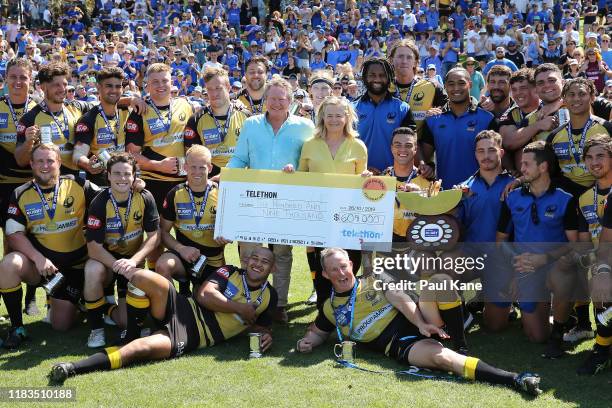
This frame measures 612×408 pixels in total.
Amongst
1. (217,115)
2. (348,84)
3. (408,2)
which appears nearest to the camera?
(217,115)

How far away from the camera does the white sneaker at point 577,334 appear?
5992 mm

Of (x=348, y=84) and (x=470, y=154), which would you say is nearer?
(x=470, y=154)

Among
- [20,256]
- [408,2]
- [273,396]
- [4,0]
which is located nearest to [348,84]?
[20,256]

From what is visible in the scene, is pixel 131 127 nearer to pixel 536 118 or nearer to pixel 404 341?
pixel 404 341

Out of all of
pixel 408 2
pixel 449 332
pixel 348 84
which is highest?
pixel 408 2

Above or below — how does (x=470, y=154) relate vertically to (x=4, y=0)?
below

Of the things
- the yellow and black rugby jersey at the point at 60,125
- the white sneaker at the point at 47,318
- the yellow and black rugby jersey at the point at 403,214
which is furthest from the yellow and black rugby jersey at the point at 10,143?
the yellow and black rugby jersey at the point at 403,214

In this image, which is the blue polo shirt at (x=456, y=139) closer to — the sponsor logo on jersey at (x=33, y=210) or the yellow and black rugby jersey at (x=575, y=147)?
the yellow and black rugby jersey at (x=575, y=147)

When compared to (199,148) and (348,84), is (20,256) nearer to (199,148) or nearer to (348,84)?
(199,148)

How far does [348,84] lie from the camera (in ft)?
43.7

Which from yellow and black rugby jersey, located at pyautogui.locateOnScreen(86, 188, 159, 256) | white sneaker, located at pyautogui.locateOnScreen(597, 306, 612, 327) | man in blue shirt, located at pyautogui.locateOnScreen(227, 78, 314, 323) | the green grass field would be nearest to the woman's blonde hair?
man in blue shirt, located at pyautogui.locateOnScreen(227, 78, 314, 323)

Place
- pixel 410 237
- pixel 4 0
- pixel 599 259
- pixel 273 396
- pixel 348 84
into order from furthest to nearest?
pixel 4 0 → pixel 348 84 → pixel 410 237 → pixel 599 259 → pixel 273 396

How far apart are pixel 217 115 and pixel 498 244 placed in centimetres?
308

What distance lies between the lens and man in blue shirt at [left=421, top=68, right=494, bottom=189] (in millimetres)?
6691
